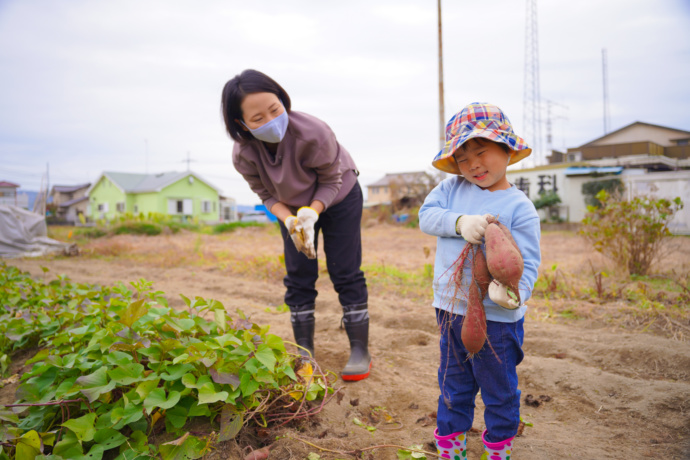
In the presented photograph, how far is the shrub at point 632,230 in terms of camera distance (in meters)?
4.64

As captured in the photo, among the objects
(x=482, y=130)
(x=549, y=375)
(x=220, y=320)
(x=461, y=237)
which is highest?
(x=482, y=130)

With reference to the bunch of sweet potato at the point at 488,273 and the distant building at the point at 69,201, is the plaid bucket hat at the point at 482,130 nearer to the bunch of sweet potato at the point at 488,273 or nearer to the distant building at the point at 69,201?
the bunch of sweet potato at the point at 488,273

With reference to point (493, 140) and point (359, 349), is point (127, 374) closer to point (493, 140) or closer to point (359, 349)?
point (359, 349)

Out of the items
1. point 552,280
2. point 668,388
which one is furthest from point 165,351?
point 552,280

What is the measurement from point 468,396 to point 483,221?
0.65m

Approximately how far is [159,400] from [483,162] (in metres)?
1.38

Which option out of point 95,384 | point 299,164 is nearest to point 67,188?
point 299,164

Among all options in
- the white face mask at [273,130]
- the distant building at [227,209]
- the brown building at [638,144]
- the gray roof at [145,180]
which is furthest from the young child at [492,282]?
the distant building at [227,209]

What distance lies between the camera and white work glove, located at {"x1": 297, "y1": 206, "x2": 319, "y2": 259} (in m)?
2.11

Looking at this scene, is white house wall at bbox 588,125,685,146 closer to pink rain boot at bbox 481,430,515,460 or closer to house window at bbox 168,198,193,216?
pink rain boot at bbox 481,430,515,460

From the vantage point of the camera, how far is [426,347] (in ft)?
9.71

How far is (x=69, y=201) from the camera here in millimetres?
40438

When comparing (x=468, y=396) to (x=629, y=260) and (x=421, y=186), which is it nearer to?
(x=629, y=260)

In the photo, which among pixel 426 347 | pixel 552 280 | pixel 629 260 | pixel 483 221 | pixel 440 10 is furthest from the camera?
pixel 440 10
